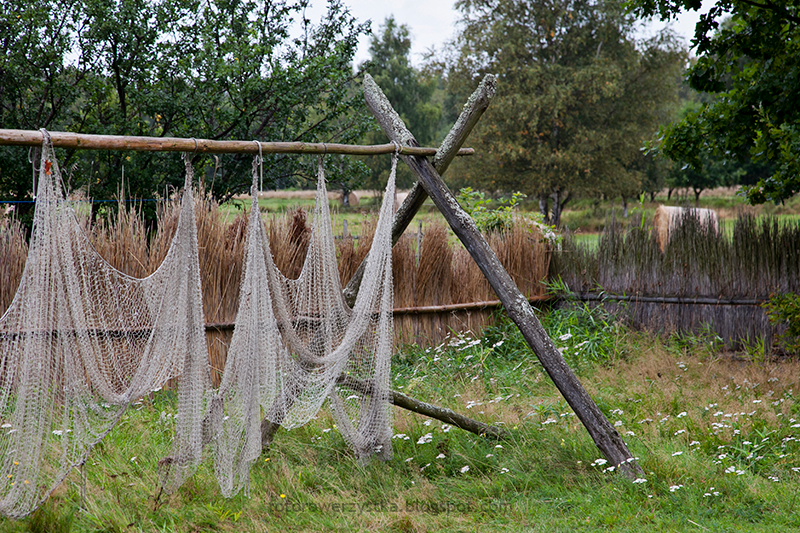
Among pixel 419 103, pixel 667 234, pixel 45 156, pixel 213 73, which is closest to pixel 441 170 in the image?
pixel 45 156

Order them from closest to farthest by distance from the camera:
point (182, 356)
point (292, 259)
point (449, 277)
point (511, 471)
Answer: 1. point (182, 356)
2. point (511, 471)
3. point (292, 259)
4. point (449, 277)

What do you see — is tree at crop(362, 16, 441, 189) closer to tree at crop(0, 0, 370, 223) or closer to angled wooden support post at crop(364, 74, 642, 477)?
tree at crop(0, 0, 370, 223)

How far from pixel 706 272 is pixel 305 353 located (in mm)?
4152

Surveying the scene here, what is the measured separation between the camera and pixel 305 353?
136 inches

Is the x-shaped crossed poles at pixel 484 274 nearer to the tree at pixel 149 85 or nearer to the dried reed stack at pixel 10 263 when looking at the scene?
the dried reed stack at pixel 10 263

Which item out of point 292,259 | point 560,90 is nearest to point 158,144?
point 292,259

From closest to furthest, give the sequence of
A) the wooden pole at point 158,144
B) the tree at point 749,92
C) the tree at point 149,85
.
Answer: the wooden pole at point 158,144
the tree at point 749,92
the tree at point 149,85

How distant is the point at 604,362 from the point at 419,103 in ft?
80.3

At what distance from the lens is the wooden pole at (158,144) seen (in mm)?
2416

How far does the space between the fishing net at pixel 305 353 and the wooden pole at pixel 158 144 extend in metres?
0.14

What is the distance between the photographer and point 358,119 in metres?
8.16

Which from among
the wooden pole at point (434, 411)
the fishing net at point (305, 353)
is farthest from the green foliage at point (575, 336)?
the fishing net at point (305, 353)

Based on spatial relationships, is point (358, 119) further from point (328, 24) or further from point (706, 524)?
point (706, 524)

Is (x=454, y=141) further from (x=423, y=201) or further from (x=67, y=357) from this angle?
(x=67, y=357)
